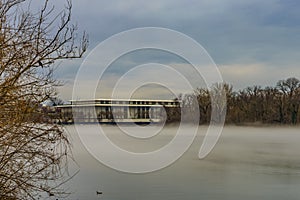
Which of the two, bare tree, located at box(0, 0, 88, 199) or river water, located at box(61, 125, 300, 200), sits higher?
bare tree, located at box(0, 0, 88, 199)

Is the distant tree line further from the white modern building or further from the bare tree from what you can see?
the bare tree

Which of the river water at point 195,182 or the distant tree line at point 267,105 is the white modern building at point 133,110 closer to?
the distant tree line at point 267,105

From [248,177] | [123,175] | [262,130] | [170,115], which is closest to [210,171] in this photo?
[248,177]

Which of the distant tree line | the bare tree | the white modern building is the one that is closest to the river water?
the bare tree

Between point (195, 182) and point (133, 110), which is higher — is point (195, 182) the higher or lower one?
the lower one

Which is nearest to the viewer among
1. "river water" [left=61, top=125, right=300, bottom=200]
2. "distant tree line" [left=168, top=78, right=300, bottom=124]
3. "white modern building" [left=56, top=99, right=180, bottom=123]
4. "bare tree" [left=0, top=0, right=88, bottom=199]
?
"bare tree" [left=0, top=0, right=88, bottom=199]

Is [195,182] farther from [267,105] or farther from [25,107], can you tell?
[267,105]

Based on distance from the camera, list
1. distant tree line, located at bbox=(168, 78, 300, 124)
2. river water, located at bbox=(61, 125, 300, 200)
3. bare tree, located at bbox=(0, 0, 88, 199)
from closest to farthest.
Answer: bare tree, located at bbox=(0, 0, 88, 199) < river water, located at bbox=(61, 125, 300, 200) < distant tree line, located at bbox=(168, 78, 300, 124)

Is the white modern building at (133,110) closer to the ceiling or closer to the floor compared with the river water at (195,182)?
closer to the ceiling

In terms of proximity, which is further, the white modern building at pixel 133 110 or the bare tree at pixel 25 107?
the white modern building at pixel 133 110

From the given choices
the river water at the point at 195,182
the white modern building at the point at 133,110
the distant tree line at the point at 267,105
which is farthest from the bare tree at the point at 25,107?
the distant tree line at the point at 267,105

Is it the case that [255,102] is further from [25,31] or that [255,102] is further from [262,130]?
[25,31]

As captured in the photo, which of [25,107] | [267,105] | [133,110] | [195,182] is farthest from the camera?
[267,105]

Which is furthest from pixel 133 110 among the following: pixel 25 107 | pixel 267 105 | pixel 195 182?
pixel 25 107
